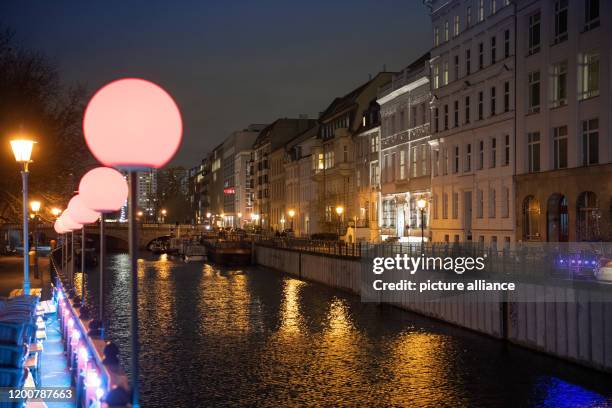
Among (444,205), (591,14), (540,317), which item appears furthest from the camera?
(444,205)

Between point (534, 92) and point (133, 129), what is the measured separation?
130 ft

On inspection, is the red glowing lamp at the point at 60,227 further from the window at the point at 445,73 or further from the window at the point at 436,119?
the window at the point at 445,73

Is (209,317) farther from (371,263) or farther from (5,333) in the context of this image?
(5,333)

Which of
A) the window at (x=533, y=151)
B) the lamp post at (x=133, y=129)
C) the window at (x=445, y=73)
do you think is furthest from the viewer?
the window at (x=445, y=73)

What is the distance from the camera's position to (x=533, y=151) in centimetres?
4294

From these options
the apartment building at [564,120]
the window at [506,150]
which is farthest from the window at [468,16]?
the window at [506,150]

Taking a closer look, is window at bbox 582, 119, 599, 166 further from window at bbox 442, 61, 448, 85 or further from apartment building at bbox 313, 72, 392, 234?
apartment building at bbox 313, 72, 392, 234

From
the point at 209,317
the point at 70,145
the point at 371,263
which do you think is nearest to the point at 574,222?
the point at 371,263

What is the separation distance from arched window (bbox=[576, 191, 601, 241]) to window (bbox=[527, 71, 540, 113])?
7016mm

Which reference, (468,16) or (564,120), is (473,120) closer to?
(468,16)

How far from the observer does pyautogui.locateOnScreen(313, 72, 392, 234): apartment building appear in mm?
75062

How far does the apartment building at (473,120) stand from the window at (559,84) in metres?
4.51

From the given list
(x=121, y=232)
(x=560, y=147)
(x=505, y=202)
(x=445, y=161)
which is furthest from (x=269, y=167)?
(x=560, y=147)

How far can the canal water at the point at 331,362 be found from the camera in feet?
59.8
